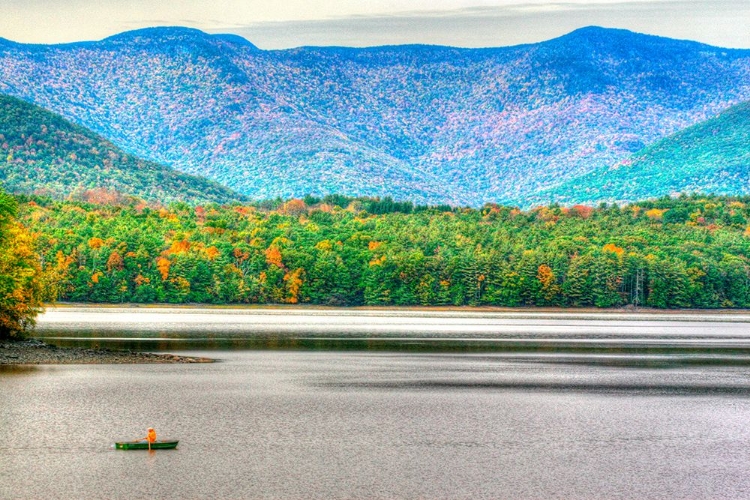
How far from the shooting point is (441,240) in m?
186

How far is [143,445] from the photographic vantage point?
34625 mm

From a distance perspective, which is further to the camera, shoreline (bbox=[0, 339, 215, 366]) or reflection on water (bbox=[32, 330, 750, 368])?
reflection on water (bbox=[32, 330, 750, 368])

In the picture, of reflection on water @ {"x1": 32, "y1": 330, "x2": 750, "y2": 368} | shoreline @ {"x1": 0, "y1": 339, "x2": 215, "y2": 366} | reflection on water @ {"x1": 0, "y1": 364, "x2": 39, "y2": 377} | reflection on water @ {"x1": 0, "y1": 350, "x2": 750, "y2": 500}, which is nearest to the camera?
reflection on water @ {"x1": 0, "y1": 350, "x2": 750, "y2": 500}

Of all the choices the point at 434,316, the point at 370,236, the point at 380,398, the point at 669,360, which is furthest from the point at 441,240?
the point at 380,398

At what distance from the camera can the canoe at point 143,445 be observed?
1355 inches

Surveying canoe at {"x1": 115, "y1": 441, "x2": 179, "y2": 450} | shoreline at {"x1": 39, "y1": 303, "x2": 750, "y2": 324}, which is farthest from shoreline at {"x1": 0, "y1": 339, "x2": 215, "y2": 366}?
shoreline at {"x1": 39, "y1": 303, "x2": 750, "y2": 324}

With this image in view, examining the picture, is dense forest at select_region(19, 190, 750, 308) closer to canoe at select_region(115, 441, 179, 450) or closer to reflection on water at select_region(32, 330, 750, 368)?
reflection on water at select_region(32, 330, 750, 368)

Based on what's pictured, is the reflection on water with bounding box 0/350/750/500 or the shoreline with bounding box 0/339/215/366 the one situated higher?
the shoreline with bounding box 0/339/215/366

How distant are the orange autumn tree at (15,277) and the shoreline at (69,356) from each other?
1636 millimetres

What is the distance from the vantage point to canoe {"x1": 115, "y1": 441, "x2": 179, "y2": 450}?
34.4 m

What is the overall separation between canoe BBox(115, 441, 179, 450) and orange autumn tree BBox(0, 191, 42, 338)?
32.4 m

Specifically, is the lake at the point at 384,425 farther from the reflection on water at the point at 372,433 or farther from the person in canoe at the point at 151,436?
the person in canoe at the point at 151,436

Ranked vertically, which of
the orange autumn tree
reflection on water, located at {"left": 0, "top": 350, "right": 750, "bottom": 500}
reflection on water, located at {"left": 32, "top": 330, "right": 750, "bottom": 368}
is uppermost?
the orange autumn tree

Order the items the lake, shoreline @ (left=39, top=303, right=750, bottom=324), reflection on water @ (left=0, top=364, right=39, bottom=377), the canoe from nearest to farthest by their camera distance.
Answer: the lake, the canoe, reflection on water @ (left=0, top=364, right=39, bottom=377), shoreline @ (left=39, top=303, right=750, bottom=324)
